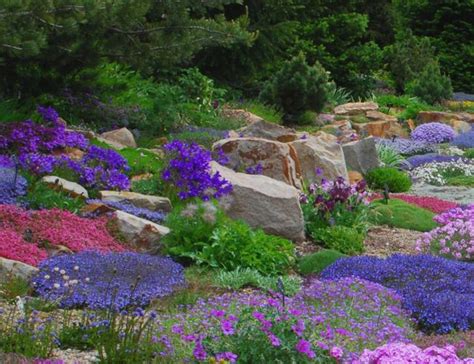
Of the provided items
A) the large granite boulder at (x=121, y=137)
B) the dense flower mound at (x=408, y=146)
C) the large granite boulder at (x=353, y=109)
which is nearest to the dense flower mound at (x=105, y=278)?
the large granite boulder at (x=121, y=137)

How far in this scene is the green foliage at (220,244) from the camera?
738 centimetres

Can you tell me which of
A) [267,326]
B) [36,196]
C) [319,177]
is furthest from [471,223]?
[267,326]

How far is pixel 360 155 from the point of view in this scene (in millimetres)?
13383

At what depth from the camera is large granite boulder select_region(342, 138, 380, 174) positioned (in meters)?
13.3

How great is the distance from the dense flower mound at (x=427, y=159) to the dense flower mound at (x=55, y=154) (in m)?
7.68

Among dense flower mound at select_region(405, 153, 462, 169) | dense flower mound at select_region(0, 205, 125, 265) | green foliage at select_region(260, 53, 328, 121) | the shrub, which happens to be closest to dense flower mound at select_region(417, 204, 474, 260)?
dense flower mound at select_region(0, 205, 125, 265)

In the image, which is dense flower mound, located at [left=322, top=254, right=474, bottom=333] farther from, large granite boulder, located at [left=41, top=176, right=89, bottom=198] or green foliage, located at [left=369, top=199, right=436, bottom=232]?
large granite boulder, located at [left=41, top=176, right=89, bottom=198]

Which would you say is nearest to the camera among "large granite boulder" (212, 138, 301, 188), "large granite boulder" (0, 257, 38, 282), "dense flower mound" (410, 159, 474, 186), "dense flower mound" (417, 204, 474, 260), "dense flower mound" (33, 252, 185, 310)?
"dense flower mound" (33, 252, 185, 310)

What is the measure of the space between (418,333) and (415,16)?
986 inches

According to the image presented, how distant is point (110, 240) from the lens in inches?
298

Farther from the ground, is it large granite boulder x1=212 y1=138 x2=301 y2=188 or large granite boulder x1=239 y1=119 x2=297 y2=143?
large granite boulder x1=212 y1=138 x2=301 y2=188

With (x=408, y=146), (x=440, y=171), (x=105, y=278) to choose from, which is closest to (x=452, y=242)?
(x=105, y=278)

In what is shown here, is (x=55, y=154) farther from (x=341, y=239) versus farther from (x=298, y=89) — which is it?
(x=298, y=89)

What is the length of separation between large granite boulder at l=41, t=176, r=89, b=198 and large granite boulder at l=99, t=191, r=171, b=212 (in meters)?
0.23
